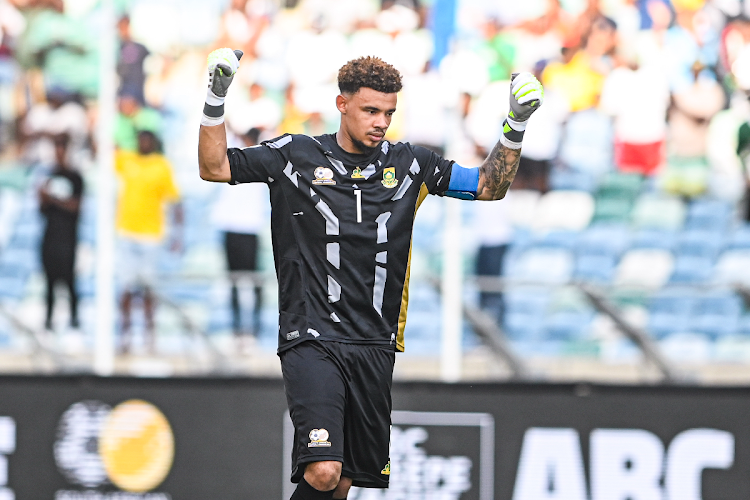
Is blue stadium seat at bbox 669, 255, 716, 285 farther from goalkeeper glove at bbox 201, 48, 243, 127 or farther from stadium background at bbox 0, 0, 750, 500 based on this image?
goalkeeper glove at bbox 201, 48, 243, 127

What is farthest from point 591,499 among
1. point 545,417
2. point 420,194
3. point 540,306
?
point 420,194

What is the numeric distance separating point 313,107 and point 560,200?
188 cm

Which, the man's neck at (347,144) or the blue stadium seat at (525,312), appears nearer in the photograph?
the man's neck at (347,144)

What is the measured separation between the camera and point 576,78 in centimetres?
896

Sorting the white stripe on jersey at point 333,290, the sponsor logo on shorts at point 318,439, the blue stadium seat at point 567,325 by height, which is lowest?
the sponsor logo on shorts at point 318,439

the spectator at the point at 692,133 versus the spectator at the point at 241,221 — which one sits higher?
the spectator at the point at 692,133

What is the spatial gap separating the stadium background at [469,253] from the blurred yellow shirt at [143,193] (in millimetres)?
158

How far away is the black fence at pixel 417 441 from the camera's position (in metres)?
7.20

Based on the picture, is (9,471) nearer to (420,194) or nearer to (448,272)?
(448,272)

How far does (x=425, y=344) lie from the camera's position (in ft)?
25.0

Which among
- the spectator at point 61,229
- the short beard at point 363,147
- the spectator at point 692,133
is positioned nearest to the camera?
the short beard at point 363,147

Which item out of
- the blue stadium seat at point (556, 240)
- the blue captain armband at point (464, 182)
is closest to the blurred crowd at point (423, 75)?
the blue stadium seat at point (556, 240)

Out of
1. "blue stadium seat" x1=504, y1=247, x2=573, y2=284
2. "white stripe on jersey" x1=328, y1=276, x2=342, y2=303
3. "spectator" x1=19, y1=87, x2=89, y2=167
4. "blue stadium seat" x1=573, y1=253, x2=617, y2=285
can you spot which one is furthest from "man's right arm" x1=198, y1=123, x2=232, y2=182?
"blue stadium seat" x1=573, y1=253, x2=617, y2=285

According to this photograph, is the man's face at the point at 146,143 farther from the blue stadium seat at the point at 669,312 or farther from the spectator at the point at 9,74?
the blue stadium seat at the point at 669,312
